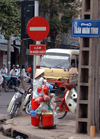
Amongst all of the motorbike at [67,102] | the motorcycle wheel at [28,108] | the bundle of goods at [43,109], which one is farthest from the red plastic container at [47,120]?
the motorcycle wheel at [28,108]

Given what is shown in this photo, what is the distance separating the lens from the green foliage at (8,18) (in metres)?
20.3

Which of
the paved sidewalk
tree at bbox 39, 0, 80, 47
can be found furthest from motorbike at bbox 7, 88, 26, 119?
tree at bbox 39, 0, 80, 47

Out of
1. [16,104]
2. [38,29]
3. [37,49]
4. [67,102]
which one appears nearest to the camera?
[38,29]

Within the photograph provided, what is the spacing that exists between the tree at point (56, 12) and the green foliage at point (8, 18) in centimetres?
910

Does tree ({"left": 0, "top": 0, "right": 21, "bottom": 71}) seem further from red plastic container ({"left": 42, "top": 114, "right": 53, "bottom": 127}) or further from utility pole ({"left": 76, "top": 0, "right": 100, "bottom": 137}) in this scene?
utility pole ({"left": 76, "top": 0, "right": 100, "bottom": 137})

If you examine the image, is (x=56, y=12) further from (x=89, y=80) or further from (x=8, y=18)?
(x=89, y=80)

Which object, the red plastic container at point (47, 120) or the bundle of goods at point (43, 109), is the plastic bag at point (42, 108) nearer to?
the bundle of goods at point (43, 109)

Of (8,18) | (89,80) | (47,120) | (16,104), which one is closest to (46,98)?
(47,120)

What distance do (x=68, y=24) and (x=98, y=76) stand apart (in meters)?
25.6

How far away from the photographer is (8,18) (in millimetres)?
20875

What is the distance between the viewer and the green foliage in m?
20.3

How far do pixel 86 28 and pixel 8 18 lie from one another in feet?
47.0

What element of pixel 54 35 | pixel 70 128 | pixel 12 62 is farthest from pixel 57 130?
pixel 12 62

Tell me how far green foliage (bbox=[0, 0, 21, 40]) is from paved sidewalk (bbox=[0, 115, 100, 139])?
11920mm
